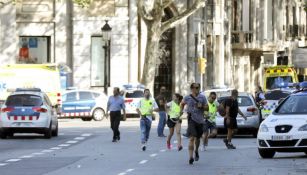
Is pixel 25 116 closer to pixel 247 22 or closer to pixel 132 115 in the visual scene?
pixel 132 115

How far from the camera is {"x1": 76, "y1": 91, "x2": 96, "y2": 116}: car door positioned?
53.2 metres

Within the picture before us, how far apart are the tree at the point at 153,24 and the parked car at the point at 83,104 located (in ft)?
20.5

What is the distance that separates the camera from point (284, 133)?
1000 inches

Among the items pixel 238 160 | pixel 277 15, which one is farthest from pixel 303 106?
pixel 277 15

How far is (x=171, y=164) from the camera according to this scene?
81.1 ft

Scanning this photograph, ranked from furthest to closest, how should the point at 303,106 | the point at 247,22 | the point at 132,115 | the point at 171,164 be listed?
the point at 247,22 < the point at 132,115 < the point at 303,106 < the point at 171,164

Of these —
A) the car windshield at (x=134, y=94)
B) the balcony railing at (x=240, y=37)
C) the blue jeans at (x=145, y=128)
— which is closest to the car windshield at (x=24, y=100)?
the blue jeans at (x=145, y=128)

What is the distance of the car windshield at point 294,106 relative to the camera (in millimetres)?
26453

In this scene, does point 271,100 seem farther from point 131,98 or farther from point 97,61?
point 97,61

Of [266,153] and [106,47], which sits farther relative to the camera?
[106,47]

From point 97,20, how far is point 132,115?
7.41 meters

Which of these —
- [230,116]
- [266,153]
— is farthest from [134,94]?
[266,153]

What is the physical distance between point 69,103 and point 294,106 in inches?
1071

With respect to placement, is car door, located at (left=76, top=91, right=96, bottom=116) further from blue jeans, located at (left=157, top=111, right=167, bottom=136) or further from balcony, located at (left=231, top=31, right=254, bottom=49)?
balcony, located at (left=231, top=31, right=254, bottom=49)
